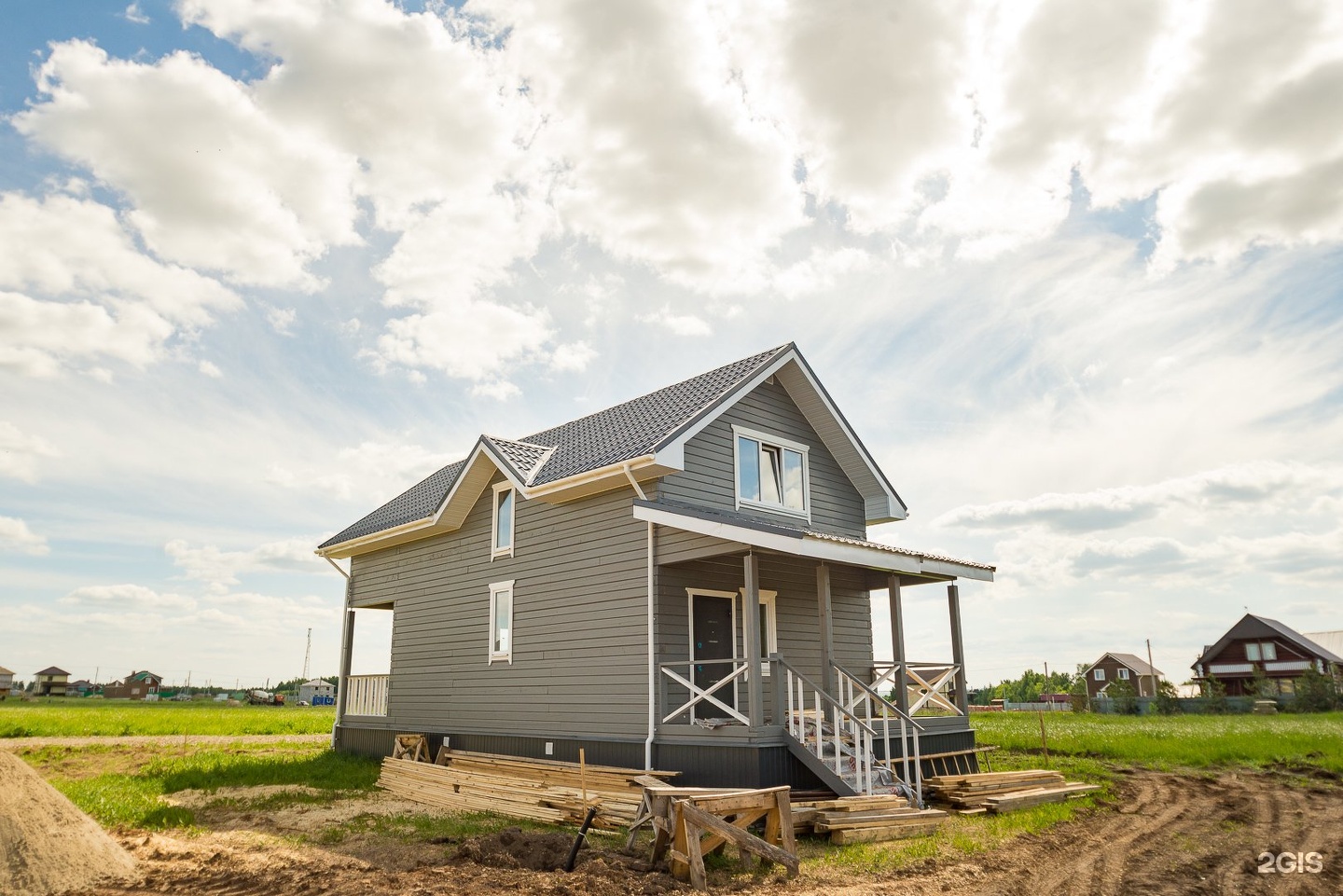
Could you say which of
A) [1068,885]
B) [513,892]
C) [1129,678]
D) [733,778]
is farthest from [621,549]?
[1129,678]

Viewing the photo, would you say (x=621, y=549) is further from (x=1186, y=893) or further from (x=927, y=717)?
(x=1186, y=893)

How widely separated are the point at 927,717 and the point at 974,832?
3.66 m

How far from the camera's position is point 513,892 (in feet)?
24.9

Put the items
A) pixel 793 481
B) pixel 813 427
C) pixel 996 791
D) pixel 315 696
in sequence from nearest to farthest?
pixel 996 791 < pixel 793 481 < pixel 813 427 < pixel 315 696

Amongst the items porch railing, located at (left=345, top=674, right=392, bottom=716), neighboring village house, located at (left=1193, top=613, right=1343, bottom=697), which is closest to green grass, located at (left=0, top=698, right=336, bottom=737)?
porch railing, located at (left=345, top=674, right=392, bottom=716)

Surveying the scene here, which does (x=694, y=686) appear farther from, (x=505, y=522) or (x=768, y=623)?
(x=505, y=522)

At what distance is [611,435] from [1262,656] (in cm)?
5786

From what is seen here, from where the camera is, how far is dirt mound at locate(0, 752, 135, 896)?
302 inches

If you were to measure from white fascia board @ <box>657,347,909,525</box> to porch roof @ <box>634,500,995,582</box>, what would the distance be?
0.89 m

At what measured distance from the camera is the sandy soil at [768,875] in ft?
26.1

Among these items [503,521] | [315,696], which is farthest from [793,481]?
[315,696]

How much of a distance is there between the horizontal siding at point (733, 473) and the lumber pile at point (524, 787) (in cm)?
426

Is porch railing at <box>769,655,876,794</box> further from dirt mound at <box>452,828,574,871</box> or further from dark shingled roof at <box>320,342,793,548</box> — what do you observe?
dark shingled roof at <box>320,342,793,548</box>

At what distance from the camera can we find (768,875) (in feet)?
28.2
